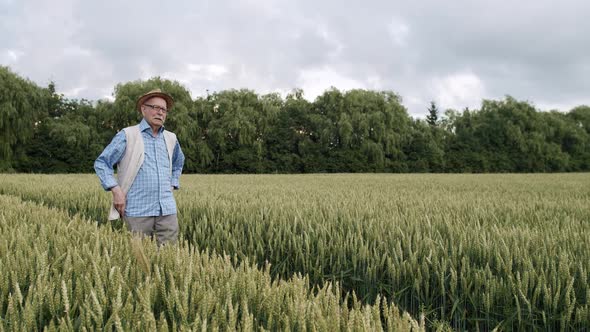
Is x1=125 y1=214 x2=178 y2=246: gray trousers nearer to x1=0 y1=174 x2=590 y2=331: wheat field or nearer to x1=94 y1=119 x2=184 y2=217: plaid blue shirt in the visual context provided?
x1=94 y1=119 x2=184 y2=217: plaid blue shirt

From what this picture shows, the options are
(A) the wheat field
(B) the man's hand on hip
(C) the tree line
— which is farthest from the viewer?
(C) the tree line

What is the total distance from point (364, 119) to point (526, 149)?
22957 mm

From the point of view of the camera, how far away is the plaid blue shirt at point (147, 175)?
4375 millimetres

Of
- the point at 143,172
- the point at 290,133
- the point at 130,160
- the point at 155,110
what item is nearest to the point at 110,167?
the point at 130,160

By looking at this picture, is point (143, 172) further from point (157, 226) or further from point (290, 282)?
point (290, 282)

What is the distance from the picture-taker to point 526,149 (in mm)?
54750

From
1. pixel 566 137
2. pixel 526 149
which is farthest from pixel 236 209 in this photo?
pixel 566 137

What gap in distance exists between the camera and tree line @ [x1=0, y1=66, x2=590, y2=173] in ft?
122

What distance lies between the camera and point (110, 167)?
173 inches

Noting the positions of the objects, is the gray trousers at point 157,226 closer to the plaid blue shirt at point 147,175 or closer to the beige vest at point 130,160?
the plaid blue shirt at point 147,175

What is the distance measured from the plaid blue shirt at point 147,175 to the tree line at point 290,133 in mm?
34984

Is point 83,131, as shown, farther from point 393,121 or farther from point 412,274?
point 412,274

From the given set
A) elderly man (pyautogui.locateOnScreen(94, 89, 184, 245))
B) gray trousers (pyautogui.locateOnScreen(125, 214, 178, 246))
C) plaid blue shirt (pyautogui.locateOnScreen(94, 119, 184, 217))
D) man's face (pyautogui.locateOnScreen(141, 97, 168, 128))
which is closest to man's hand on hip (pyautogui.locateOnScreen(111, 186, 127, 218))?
elderly man (pyautogui.locateOnScreen(94, 89, 184, 245))

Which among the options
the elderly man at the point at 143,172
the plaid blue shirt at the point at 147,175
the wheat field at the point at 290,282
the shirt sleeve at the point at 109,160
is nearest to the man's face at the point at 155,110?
the elderly man at the point at 143,172
